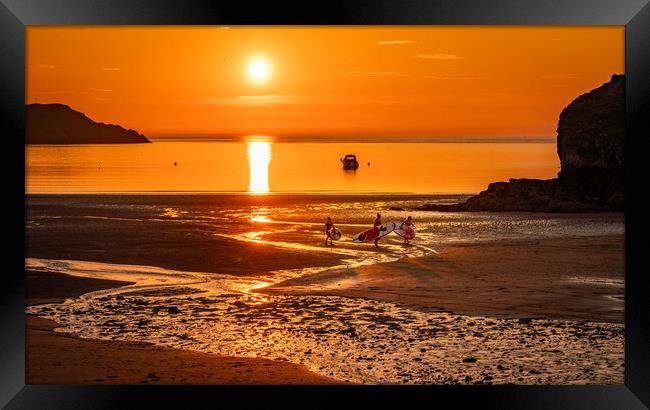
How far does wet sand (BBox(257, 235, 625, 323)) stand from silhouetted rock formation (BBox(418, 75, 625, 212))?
822cm

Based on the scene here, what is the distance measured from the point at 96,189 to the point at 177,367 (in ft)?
97.7

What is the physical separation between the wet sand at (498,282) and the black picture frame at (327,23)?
448 cm

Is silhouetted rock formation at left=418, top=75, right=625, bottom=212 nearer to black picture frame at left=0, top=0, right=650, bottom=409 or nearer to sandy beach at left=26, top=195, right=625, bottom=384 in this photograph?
sandy beach at left=26, top=195, right=625, bottom=384

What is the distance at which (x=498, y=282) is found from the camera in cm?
1708

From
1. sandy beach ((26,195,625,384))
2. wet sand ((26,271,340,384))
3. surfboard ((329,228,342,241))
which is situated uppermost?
surfboard ((329,228,342,241))

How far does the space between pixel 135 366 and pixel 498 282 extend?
26.7ft

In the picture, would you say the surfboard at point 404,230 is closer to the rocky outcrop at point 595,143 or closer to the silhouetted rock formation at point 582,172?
the silhouetted rock formation at point 582,172

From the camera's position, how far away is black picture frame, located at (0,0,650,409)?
9273 millimetres

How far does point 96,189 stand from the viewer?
39.8 metres

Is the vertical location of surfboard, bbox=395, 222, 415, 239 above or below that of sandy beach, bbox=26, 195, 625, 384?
above

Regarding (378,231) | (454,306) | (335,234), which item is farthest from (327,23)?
(335,234)

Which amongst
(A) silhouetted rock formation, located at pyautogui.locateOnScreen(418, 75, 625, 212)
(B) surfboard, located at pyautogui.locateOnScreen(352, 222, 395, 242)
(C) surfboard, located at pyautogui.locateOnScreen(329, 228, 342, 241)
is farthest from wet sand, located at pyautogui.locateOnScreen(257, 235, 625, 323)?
(A) silhouetted rock formation, located at pyautogui.locateOnScreen(418, 75, 625, 212)

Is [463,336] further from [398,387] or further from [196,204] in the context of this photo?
[196,204]

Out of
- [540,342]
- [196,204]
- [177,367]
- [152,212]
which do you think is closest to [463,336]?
[540,342]
